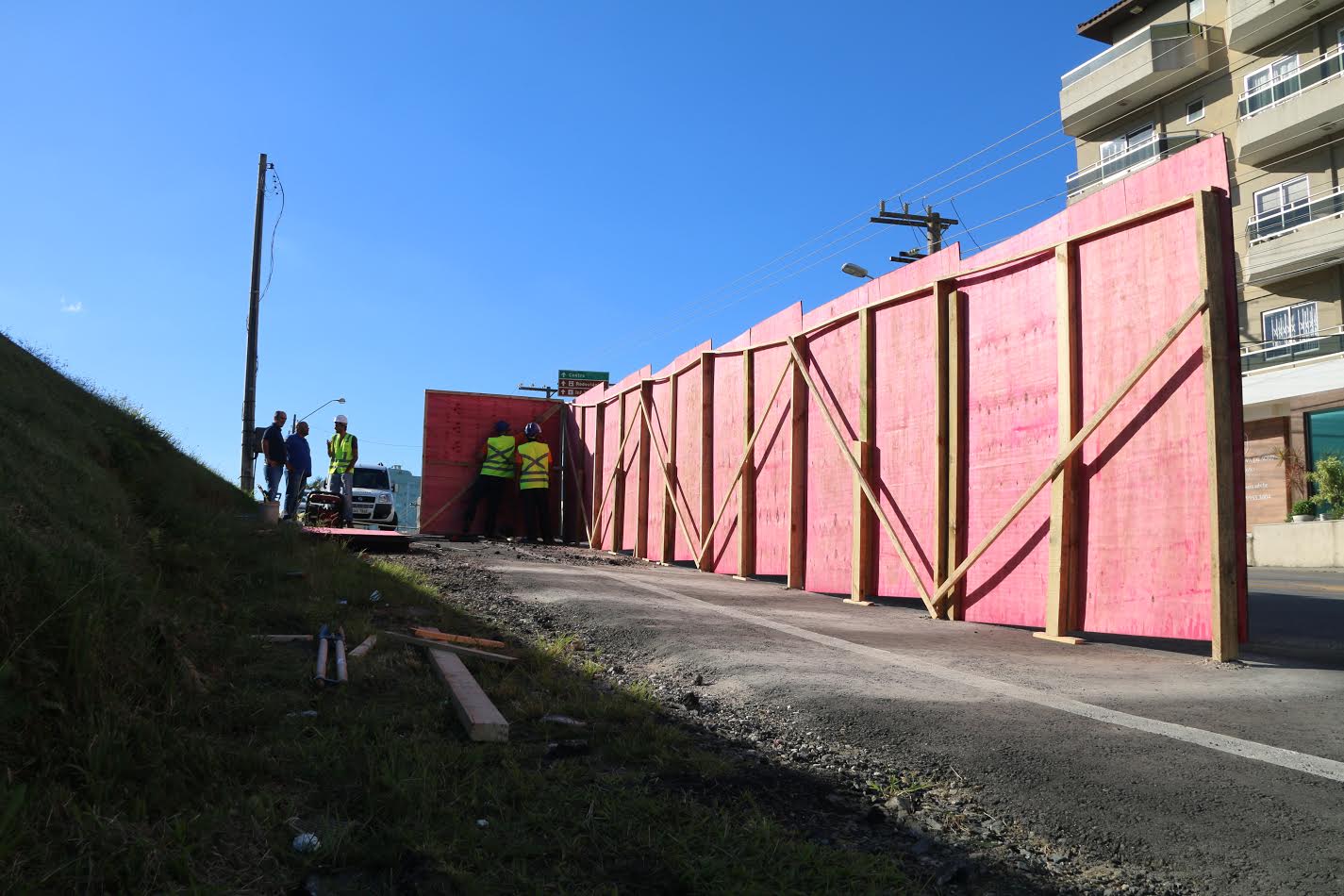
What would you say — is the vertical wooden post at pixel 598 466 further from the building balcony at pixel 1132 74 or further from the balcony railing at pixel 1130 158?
the building balcony at pixel 1132 74

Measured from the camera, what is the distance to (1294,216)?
2369 centimetres

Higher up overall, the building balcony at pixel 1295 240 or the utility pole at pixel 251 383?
the building balcony at pixel 1295 240

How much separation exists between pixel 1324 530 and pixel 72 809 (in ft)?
69.1

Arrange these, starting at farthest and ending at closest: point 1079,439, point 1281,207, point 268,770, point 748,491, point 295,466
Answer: point 1281,207 < point 295,466 < point 748,491 < point 1079,439 < point 268,770

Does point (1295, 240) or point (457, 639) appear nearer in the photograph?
point (457, 639)

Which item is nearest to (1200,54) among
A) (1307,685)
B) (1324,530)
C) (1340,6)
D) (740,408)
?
(1340,6)

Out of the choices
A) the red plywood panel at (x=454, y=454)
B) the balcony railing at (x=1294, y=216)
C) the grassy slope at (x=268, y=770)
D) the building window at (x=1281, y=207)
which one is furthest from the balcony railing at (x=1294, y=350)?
the grassy slope at (x=268, y=770)

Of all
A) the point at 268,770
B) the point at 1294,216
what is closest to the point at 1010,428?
the point at 268,770

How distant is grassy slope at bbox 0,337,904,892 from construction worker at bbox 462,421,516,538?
13.0 metres

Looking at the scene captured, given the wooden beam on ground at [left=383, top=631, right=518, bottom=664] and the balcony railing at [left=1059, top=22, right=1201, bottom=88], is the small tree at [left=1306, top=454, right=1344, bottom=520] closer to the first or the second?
the balcony railing at [left=1059, top=22, right=1201, bottom=88]

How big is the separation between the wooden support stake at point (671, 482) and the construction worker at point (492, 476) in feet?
17.2

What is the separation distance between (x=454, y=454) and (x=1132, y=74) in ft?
76.5

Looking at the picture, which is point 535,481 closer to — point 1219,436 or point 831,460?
point 831,460

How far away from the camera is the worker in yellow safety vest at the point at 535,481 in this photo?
58.6 ft
